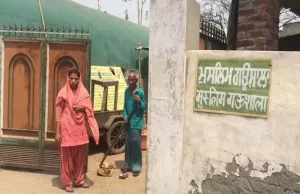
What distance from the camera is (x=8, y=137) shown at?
5.87m

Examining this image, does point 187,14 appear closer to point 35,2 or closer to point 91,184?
point 91,184

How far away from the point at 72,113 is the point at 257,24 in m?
2.61

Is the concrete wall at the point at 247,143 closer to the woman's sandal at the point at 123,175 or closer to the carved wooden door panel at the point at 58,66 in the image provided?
the woman's sandal at the point at 123,175

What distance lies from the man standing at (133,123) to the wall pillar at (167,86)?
6.76ft

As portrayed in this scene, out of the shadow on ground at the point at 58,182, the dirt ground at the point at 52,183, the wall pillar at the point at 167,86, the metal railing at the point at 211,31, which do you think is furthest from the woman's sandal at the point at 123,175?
the metal railing at the point at 211,31

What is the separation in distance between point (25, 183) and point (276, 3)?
4.01m

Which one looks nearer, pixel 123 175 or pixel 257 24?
pixel 257 24

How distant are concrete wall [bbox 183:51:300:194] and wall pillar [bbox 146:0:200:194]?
83mm

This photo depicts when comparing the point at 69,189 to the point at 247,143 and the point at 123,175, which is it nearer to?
the point at 123,175

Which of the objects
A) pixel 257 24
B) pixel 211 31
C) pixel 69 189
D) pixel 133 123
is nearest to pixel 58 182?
pixel 69 189

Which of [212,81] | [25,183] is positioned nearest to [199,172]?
[212,81]

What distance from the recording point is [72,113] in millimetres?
5090

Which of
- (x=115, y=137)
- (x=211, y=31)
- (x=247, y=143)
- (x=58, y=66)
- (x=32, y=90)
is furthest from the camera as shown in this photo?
(x=211, y=31)

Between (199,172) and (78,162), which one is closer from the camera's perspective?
(199,172)
